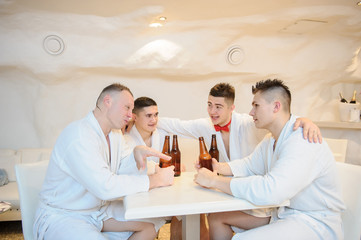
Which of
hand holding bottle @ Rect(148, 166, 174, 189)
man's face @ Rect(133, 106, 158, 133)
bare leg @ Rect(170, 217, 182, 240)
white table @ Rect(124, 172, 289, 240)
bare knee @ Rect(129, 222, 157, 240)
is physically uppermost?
man's face @ Rect(133, 106, 158, 133)

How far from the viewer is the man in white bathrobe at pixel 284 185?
4.80ft

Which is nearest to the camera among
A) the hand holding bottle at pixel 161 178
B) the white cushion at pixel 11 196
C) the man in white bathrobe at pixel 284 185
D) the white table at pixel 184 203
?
the white table at pixel 184 203

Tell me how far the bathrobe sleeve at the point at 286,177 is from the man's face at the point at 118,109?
2.74ft

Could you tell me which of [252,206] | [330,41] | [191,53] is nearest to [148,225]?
[252,206]

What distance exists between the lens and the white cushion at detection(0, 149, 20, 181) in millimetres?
3299

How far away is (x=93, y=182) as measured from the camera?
5.09ft

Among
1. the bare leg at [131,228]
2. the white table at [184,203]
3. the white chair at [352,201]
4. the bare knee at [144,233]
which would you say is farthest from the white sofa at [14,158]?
the white chair at [352,201]

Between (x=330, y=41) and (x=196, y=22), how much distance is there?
2.17 m

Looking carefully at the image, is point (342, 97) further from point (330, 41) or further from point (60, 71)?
point (60, 71)

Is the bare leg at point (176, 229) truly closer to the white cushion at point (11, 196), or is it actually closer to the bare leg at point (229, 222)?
the bare leg at point (229, 222)

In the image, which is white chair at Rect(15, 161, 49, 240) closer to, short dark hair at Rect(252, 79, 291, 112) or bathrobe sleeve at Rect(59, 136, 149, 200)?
bathrobe sleeve at Rect(59, 136, 149, 200)

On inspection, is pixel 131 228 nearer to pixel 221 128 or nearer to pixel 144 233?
pixel 144 233

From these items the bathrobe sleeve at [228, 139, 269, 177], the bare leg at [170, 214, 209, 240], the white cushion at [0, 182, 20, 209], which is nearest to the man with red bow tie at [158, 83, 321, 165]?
the bathrobe sleeve at [228, 139, 269, 177]

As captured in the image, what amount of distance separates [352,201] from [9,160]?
11.4 ft
